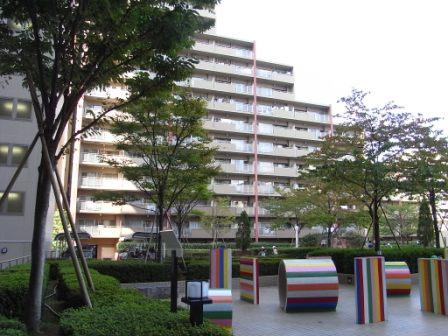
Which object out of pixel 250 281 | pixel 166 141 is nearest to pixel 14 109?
pixel 166 141

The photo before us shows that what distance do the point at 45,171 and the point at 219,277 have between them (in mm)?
6556

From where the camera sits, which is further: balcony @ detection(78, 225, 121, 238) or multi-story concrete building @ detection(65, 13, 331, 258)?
multi-story concrete building @ detection(65, 13, 331, 258)

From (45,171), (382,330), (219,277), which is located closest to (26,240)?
(219,277)

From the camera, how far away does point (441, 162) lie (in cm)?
2111

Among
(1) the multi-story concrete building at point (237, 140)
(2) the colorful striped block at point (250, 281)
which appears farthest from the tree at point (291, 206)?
(2) the colorful striped block at point (250, 281)

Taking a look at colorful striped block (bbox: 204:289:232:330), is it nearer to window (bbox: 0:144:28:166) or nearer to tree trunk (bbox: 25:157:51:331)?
tree trunk (bbox: 25:157:51:331)

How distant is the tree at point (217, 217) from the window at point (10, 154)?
68.1 ft

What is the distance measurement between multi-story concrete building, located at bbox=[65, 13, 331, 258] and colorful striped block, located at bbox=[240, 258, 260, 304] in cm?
3113

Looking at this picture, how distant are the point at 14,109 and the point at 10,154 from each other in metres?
2.43

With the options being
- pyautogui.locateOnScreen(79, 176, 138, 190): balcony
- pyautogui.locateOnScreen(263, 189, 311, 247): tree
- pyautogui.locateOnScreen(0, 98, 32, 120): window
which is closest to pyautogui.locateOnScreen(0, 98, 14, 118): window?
pyautogui.locateOnScreen(0, 98, 32, 120): window

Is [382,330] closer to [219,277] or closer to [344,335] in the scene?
[344,335]

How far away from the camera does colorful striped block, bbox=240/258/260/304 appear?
1205cm

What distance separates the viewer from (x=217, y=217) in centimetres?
4197

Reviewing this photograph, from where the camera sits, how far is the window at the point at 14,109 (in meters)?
23.0
